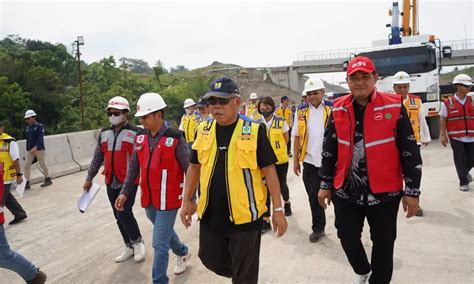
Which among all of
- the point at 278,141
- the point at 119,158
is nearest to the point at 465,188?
the point at 278,141

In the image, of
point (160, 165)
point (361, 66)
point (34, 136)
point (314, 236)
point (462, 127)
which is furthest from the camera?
point (34, 136)

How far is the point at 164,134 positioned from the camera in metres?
3.91

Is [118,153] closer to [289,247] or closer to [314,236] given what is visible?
[289,247]

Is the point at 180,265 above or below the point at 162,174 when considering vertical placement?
below

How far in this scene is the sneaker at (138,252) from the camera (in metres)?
4.74

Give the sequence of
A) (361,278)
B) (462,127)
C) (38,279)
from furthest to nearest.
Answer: (462,127) → (38,279) → (361,278)

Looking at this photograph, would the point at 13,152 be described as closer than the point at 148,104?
No

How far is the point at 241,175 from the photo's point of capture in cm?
281

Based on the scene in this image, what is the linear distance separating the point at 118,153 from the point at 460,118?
5.83 metres

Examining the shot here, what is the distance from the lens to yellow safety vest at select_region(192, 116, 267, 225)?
2.80 meters

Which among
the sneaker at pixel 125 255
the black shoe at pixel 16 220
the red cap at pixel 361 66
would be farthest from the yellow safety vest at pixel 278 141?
the black shoe at pixel 16 220

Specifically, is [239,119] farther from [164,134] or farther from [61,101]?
[61,101]

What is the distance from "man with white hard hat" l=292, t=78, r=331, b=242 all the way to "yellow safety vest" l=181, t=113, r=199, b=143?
3755 mm

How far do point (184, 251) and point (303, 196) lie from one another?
346cm
